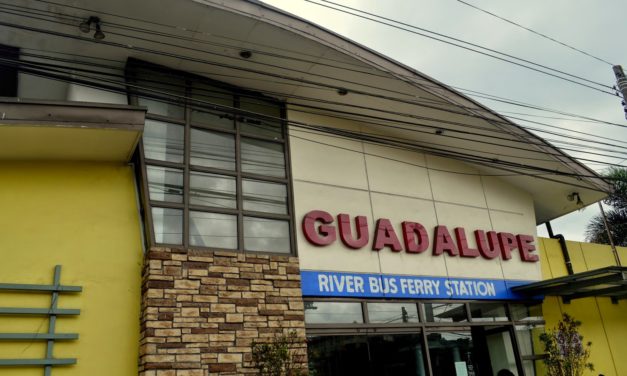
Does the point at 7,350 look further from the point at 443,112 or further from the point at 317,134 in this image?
the point at 443,112

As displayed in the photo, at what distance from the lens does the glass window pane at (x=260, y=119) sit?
28.2 ft

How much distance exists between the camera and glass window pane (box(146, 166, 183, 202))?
24.2ft

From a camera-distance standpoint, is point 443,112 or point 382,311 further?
point 443,112

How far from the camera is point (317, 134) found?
9289mm

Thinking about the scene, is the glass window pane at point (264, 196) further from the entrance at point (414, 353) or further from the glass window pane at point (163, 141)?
the entrance at point (414, 353)

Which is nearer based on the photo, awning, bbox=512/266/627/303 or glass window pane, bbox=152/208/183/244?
glass window pane, bbox=152/208/183/244

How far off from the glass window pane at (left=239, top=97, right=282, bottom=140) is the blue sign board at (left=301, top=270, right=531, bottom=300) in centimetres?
242

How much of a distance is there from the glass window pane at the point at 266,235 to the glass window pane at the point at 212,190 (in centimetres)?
41

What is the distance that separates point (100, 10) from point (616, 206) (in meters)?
19.1

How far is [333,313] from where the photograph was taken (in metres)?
8.20

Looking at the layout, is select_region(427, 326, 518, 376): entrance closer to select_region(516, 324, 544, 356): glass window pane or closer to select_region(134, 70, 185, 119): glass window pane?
select_region(516, 324, 544, 356): glass window pane

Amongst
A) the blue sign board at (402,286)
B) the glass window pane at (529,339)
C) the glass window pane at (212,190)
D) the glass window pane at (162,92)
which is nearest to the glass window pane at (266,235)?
the glass window pane at (212,190)

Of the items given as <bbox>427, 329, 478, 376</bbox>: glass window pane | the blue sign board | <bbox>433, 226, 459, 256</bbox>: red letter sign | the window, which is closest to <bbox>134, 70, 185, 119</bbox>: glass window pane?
the window

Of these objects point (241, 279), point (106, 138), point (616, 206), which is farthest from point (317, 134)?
point (616, 206)
